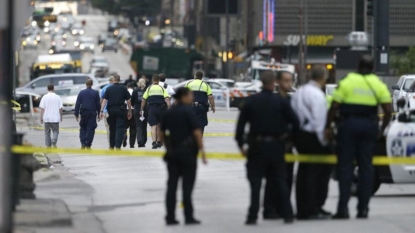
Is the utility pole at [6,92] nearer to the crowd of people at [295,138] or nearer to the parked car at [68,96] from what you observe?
the crowd of people at [295,138]

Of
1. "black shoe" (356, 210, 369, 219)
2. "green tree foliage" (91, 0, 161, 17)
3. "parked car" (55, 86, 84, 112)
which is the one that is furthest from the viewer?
"green tree foliage" (91, 0, 161, 17)

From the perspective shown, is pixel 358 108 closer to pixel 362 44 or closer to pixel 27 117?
pixel 27 117

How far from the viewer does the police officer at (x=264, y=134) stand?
39.7 ft

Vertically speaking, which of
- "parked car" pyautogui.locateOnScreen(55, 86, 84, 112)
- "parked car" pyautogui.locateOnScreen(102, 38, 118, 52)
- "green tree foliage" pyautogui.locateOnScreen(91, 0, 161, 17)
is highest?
"green tree foliage" pyautogui.locateOnScreen(91, 0, 161, 17)

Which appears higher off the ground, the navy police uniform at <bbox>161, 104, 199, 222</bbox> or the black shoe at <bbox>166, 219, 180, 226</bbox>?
the navy police uniform at <bbox>161, 104, 199, 222</bbox>

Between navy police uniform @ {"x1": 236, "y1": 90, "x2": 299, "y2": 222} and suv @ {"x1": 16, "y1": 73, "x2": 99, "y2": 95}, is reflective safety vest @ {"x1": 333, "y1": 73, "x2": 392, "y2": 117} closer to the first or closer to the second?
navy police uniform @ {"x1": 236, "y1": 90, "x2": 299, "y2": 222}

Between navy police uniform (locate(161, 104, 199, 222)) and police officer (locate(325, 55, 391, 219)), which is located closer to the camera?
navy police uniform (locate(161, 104, 199, 222))

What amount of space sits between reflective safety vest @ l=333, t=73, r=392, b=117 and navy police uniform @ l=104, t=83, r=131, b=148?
38.7 feet

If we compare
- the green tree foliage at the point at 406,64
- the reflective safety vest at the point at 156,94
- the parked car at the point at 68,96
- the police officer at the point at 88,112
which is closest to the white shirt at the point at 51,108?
the police officer at the point at 88,112

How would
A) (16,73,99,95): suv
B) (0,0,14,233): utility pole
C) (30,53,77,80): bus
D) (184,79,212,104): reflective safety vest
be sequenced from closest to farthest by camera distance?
(0,0,14,233): utility pole
(184,79,212,104): reflective safety vest
(16,73,99,95): suv
(30,53,77,80): bus

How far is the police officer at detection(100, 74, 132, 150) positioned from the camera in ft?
78.8

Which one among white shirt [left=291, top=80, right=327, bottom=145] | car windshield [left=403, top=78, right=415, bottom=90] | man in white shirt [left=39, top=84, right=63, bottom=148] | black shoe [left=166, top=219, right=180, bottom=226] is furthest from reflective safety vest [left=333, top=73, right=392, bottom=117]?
car windshield [left=403, top=78, right=415, bottom=90]

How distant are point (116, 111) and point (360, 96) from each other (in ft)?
39.4

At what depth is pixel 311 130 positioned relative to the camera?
1252cm
